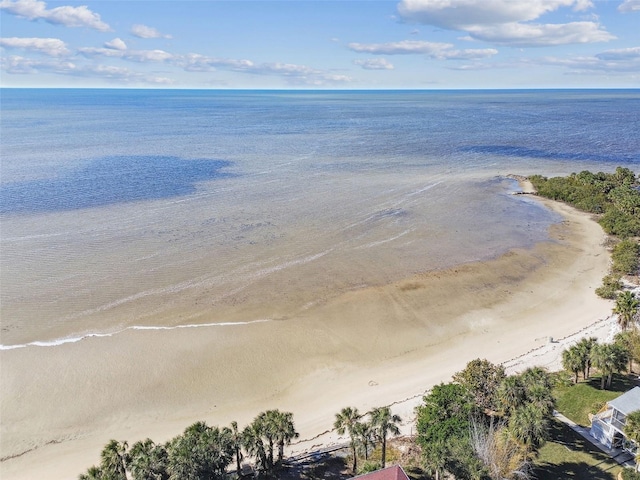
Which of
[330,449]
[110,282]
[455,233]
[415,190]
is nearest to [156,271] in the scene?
[110,282]

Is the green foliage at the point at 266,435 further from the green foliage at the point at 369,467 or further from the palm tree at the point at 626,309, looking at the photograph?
the palm tree at the point at 626,309

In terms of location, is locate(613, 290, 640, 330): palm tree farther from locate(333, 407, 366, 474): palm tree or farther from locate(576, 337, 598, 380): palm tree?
locate(333, 407, 366, 474): palm tree

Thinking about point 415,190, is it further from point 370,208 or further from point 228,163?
point 228,163

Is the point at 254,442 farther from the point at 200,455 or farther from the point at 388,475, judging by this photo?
the point at 388,475

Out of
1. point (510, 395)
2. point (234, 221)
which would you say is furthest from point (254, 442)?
point (234, 221)

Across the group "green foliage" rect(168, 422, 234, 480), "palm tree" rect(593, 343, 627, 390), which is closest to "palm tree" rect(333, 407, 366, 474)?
"green foliage" rect(168, 422, 234, 480)
